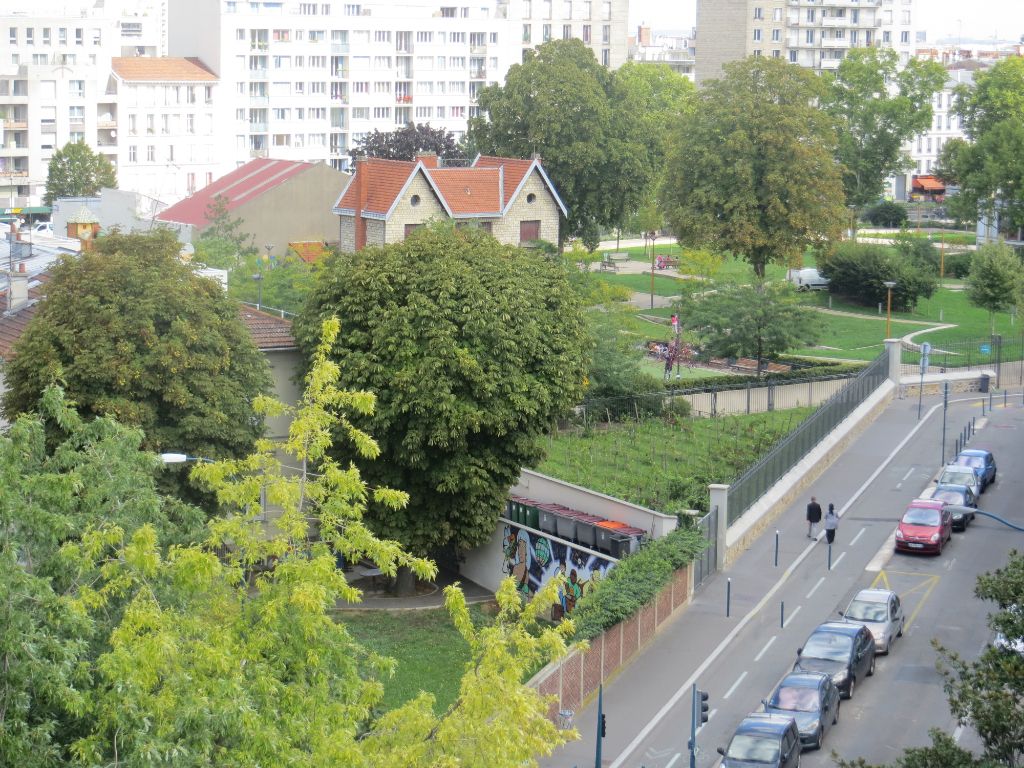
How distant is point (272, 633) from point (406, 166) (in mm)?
53988

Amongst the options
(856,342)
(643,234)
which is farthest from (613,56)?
(856,342)

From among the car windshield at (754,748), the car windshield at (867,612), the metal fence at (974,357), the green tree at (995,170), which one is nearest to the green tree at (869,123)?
the green tree at (995,170)

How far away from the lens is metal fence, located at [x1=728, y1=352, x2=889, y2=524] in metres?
42.4

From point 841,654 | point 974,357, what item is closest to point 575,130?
point 974,357

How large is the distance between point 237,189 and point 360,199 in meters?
18.0

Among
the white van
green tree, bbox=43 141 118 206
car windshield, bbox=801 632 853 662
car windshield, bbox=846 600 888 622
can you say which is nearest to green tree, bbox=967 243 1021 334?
the white van

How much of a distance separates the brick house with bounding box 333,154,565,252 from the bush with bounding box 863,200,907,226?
5734cm

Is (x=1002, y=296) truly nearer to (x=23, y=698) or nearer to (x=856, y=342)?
(x=856, y=342)

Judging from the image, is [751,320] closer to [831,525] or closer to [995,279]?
[995,279]

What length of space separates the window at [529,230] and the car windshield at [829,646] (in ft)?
146

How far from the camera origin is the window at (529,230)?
248 ft

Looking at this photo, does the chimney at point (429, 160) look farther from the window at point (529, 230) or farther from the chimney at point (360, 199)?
the window at point (529, 230)

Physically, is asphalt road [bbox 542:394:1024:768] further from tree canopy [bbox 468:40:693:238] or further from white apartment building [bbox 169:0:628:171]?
white apartment building [bbox 169:0:628:171]

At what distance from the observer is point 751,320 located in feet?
204
